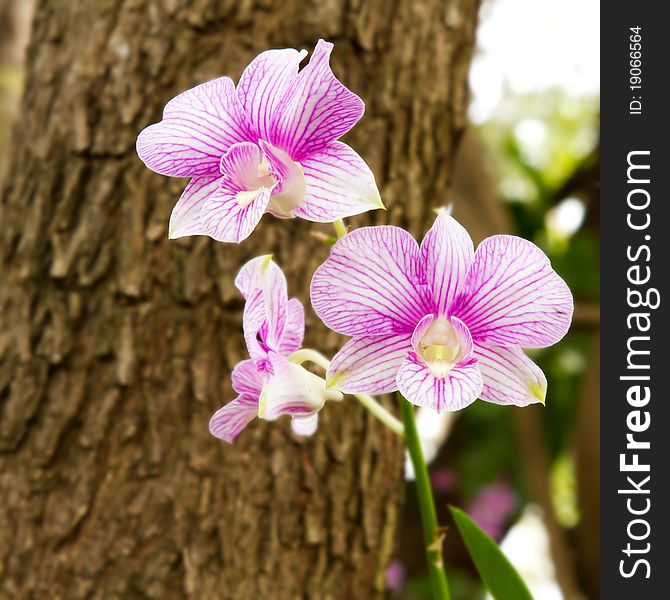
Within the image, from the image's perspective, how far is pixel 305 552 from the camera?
131 centimetres

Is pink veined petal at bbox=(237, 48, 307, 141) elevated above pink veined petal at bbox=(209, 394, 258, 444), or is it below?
above

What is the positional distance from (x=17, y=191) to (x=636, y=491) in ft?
3.79

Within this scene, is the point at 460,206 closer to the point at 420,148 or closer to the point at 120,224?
the point at 420,148

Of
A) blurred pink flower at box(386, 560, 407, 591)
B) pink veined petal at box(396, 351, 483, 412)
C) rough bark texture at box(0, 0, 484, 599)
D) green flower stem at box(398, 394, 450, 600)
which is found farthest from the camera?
blurred pink flower at box(386, 560, 407, 591)

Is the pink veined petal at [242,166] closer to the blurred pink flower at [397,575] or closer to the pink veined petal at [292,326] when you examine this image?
the pink veined petal at [292,326]

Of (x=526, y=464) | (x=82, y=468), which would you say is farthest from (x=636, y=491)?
(x=526, y=464)

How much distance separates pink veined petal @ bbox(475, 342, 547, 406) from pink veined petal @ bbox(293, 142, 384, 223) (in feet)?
0.54

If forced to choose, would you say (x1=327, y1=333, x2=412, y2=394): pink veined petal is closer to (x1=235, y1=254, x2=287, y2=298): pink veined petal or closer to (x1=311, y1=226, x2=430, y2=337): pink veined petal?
(x1=311, y1=226, x2=430, y2=337): pink veined petal

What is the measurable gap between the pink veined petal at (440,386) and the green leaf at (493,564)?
0.71ft

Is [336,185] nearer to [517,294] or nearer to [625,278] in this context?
[517,294]

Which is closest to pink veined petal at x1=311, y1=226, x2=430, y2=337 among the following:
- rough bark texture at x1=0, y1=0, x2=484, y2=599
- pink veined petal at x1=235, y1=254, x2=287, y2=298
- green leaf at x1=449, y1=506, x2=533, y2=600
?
pink veined petal at x1=235, y1=254, x2=287, y2=298

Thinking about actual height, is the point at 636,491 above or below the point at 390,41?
below

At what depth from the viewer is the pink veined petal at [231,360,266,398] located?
2.43ft

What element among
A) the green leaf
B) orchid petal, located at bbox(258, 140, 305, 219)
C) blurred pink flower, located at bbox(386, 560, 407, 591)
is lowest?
→ blurred pink flower, located at bbox(386, 560, 407, 591)
